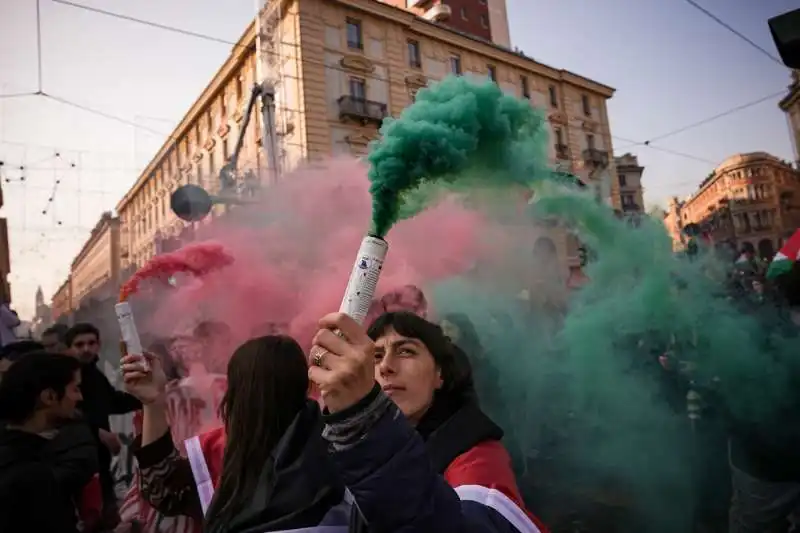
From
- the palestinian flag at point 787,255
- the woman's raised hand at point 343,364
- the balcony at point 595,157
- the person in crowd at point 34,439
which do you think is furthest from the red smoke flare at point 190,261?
the balcony at point 595,157

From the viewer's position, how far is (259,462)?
1.54 m

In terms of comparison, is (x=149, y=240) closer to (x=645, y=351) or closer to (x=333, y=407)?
(x=645, y=351)

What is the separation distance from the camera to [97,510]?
2945 mm

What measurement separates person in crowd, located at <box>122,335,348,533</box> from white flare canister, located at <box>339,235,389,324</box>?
43cm

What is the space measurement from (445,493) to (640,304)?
6396mm

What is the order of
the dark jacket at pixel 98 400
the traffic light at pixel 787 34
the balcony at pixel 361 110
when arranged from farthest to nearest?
1. the balcony at pixel 361 110
2. the dark jacket at pixel 98 400
3. the traffic light at pixel 787 34

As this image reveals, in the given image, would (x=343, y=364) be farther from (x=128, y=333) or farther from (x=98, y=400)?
(x=98, y=400)

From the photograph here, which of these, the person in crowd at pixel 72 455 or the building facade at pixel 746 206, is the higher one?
the building facade at pixel 746 206

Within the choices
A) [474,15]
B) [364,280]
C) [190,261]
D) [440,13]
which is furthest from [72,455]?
[474,15]

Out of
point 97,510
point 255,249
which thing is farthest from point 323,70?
point 97,510

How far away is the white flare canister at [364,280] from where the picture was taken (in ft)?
4.15

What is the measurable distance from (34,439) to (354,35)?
821 inches

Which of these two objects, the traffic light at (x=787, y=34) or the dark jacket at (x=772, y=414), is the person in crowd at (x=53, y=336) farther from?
the traffic light at (x=787, y=34)

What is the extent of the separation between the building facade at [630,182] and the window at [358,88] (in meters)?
26.4
